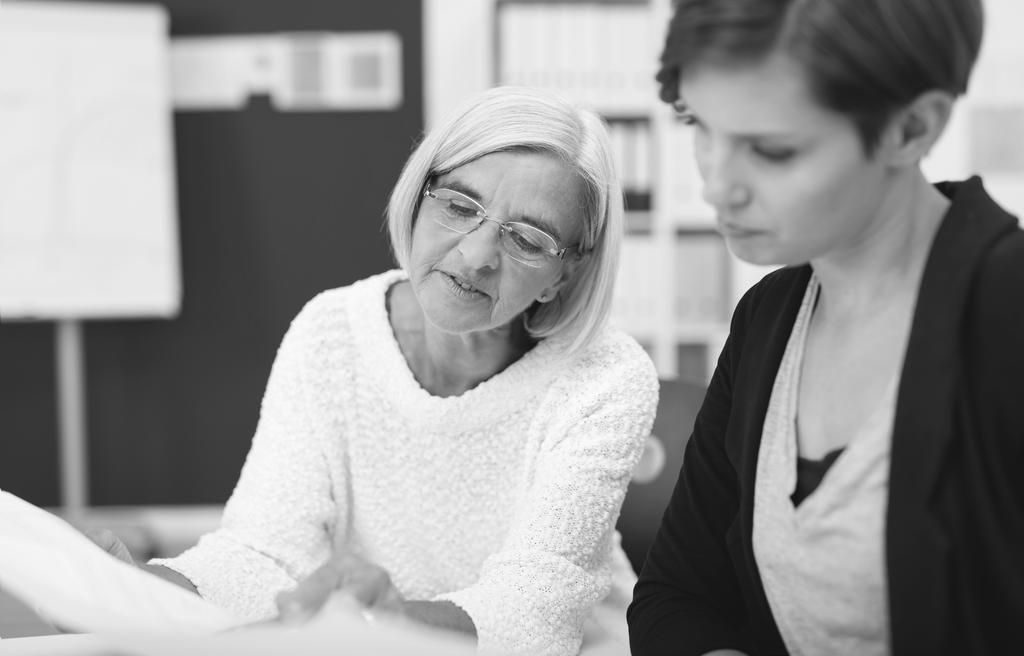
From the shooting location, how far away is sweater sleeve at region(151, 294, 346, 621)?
1.37 metres

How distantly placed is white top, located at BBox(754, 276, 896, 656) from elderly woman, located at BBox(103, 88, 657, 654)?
360mm

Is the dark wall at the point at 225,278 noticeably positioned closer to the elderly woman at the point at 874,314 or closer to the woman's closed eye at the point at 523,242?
the woman's closed eye at the point at 523,242

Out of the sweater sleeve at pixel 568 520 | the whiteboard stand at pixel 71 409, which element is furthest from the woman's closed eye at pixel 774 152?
the whiteboard stand at pixel 71 409

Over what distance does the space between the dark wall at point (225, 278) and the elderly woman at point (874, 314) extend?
324cm

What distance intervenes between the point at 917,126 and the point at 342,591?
0.62m

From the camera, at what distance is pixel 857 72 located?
782 mm

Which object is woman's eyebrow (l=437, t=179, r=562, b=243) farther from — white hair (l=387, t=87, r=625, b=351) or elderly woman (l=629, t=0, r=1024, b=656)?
elderly woman (l=629, t=0, r=1024, b=656)

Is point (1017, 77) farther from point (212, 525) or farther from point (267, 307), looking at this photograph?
point (212, 525)

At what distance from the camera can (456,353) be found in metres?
1.56

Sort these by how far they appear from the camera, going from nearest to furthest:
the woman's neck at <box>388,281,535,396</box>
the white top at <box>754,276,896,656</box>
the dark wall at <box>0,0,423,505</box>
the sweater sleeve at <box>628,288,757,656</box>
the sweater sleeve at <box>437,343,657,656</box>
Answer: the white top at <box>754,276,896,656</box> → the sweater sleeve at <box>628,288,757,656</box> → the sweater sleeve at <box>437,343,657,656</box> → the woman's neck at <box>388,281,535,396</box> → the dark wall at <box>0,0,423,505</box>

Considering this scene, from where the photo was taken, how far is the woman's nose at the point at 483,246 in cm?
137

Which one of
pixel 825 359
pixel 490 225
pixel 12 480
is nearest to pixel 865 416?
pixel 825 359

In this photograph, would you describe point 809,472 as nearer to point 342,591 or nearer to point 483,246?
point 342,591

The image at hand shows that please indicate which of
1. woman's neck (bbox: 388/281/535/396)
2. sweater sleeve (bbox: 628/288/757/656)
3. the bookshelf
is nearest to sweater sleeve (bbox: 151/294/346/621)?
woman's neck (bbox: 388/281/535/396)
